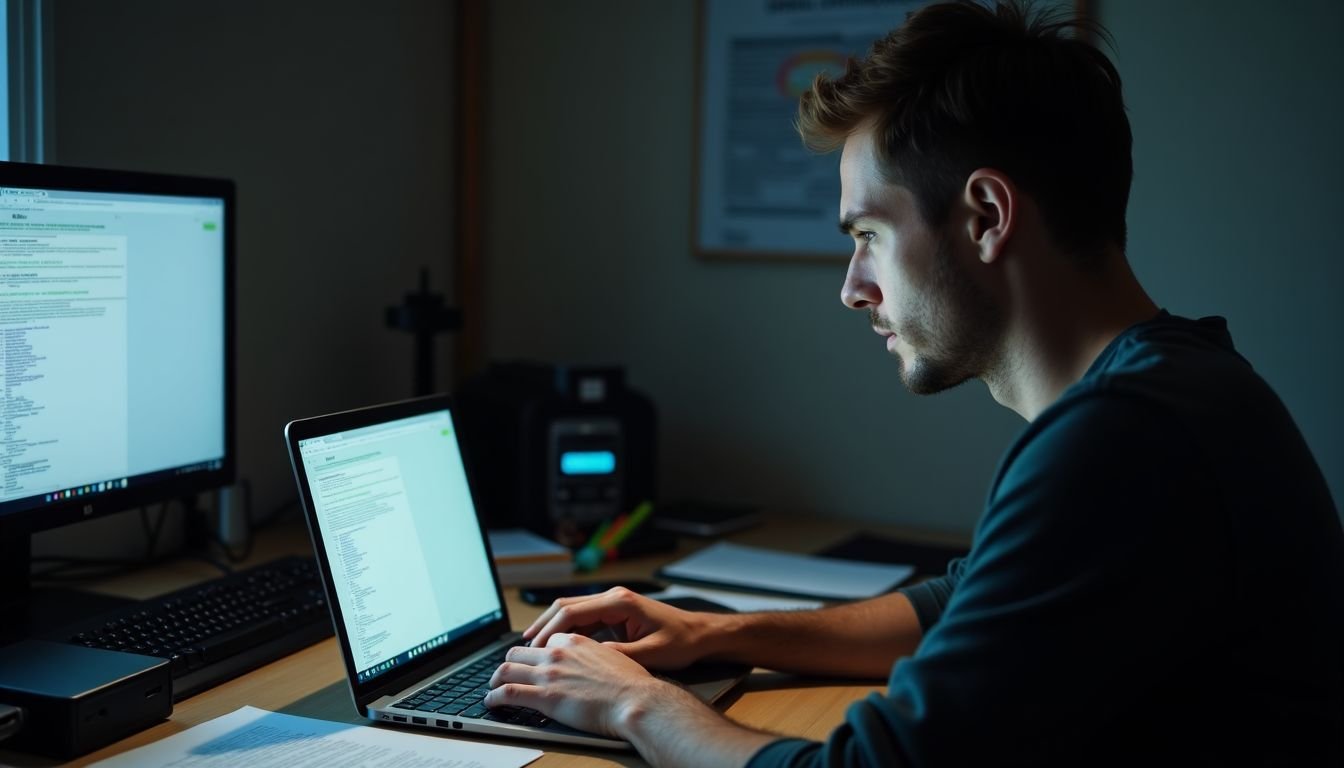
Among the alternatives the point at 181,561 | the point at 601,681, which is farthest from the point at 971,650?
the point at 181,561

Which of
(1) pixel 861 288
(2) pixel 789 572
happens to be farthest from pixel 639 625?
(2) pixel 789 572

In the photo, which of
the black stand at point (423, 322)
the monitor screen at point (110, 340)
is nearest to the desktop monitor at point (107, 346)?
the monitor screen at point (110, 340)

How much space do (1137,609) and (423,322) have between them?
1413 mm

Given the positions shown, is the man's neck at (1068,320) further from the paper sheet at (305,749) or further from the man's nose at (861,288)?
the paper sheet at (305,749)

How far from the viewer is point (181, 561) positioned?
1745 millimetres

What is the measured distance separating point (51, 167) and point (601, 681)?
762 mm

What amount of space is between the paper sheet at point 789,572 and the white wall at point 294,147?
27.8 inches

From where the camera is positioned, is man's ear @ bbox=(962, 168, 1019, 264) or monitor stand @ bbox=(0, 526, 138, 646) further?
monitor stand @ bbox=(0, 526, 138, 646)

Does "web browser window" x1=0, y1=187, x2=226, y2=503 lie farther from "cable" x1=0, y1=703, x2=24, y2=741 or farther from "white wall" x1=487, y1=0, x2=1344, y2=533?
"white wall" x1=487, y1=0, x2=1344, y2=533

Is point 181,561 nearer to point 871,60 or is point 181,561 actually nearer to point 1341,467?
point 871,60

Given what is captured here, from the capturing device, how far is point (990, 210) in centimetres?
110

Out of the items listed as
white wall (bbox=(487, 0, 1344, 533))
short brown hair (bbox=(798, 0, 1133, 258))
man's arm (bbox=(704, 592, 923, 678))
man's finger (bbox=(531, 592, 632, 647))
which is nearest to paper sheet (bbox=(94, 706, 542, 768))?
man's finger (bbox=(531, 592, 632, 647))

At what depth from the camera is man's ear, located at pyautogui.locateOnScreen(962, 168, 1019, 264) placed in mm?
1090

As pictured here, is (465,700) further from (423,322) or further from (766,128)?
(766,128)
